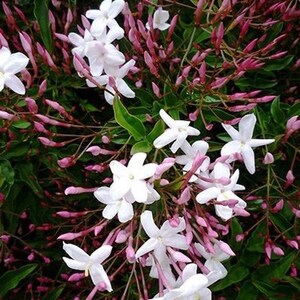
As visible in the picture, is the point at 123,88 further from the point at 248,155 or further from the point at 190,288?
the point at 190,288

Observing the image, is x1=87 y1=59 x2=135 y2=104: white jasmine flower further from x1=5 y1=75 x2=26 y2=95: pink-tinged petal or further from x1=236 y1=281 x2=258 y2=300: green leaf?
x1=236 y1=281 x2=258 y2=300: green leaf

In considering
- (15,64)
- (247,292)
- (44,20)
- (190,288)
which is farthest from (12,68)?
(247,292)

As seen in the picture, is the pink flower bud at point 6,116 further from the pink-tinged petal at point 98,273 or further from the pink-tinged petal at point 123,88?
the pink-tinged petal at point 98,273

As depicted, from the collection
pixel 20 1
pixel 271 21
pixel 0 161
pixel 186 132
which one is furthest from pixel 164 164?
pixel 20 1

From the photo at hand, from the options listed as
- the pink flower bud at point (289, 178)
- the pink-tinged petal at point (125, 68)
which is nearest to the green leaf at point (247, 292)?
the pink flower bud at point (289, 178)

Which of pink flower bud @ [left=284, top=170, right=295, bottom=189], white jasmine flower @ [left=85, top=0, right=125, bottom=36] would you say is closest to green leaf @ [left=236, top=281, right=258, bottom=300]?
pink flower bud @ [left=284, top=170, right=295, bottom=189]

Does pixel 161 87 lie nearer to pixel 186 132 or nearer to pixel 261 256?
pixel 186 132
